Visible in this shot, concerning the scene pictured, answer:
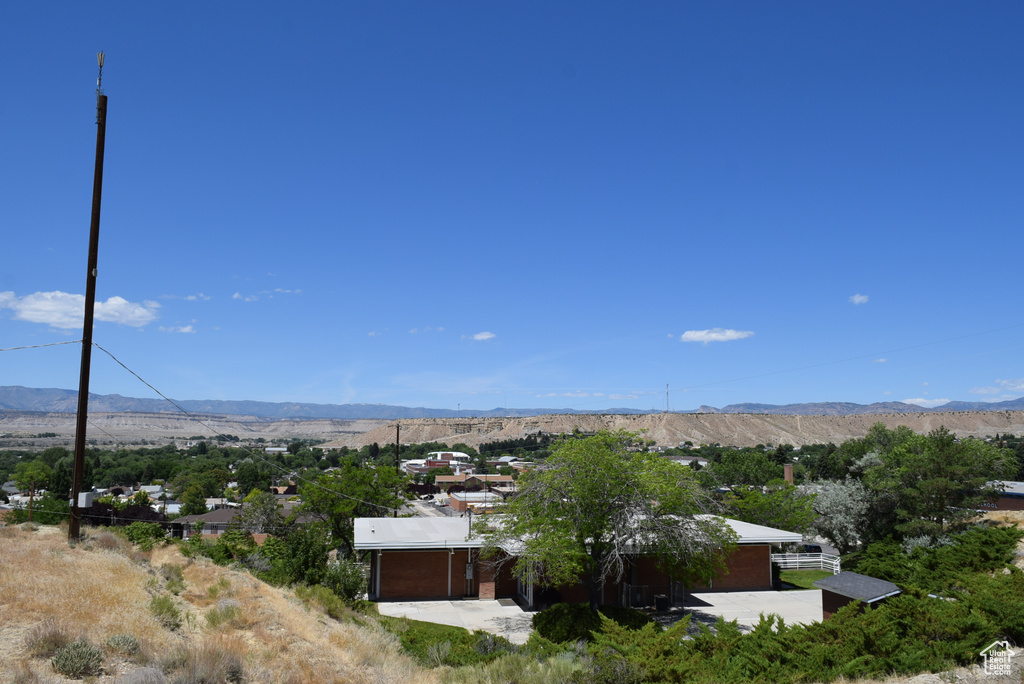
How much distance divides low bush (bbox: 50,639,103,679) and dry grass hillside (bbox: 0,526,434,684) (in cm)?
11

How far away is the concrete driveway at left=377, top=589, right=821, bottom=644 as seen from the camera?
73.2 ft

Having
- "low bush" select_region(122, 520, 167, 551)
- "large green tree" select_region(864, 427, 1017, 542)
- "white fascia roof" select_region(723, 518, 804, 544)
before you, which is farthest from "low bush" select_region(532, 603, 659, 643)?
"large green tree" select_region(864, 427, 1017, 542)

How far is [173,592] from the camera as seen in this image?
1358cm

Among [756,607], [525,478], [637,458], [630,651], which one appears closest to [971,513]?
[756,607]

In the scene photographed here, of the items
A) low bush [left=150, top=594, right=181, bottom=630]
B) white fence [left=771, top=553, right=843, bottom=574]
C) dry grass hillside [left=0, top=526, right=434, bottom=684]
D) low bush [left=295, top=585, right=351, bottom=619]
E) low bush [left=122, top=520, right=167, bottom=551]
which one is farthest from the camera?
white fence [left=771, top=553, right=843, bottom=574]

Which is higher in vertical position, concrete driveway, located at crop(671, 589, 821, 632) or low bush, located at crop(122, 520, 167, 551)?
low bush, located at crop(122, 520, 167, 551)

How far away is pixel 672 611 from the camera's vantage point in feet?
81.3

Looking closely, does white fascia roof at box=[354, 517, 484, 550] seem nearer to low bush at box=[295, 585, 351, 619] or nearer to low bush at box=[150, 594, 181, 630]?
low bush at box=[295, 585, 351, 619]

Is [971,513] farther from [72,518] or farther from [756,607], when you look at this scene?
[72,518]

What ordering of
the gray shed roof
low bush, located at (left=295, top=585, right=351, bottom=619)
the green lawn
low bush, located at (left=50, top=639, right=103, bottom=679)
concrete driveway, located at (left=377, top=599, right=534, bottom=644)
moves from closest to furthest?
low bush, located at (left=50, top=639, right=103, bottom=679)
the gray shed roof
low bush, located at (left=295, top=585, right=351, bottom=619)
concrete driveway, located at (left=377, top=599, right=534, bottom=644)
the green lawn

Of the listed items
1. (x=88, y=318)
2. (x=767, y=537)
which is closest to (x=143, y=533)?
(x=88, y=318)

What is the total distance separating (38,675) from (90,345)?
27.9 feet

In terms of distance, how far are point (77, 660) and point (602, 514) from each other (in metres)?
14.5

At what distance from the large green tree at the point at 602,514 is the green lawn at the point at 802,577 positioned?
11.9 m
